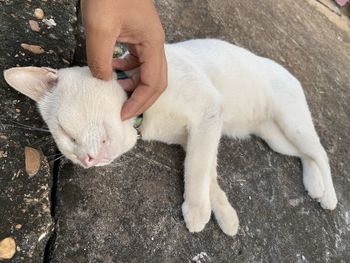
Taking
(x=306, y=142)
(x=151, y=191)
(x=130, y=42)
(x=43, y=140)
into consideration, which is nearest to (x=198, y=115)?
(x=151, y=191)

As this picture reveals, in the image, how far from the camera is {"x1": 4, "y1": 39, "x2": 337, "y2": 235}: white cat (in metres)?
1.98

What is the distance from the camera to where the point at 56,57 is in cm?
254

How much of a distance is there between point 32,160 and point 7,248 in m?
0.43

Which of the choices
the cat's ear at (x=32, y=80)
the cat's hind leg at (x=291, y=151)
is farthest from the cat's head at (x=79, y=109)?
the cat's hind leg at (x=291, y=151)

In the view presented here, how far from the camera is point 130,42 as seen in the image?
74.3 inches

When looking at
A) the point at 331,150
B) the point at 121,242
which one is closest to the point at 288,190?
the point at 331,150

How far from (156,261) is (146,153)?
616 mm

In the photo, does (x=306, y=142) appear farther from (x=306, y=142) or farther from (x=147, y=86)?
(x=147, y=86)

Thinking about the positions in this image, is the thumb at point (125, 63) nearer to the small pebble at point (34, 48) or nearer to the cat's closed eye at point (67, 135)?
the cat's closed eye at point (67, 135)

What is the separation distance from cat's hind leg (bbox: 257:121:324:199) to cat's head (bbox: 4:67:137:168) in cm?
120

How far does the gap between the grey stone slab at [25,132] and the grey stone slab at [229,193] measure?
11 centimetres

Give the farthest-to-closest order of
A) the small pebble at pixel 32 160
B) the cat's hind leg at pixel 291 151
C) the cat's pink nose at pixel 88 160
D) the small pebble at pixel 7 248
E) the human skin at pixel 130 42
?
1. the cat's hind leg at pixel 291 151
2. the small pebble at pixel 32 160
3. the cat's pink nose at pixel 88 160
4. the small pebble at pixel 7 248
5. the human skin at pixel 130 42

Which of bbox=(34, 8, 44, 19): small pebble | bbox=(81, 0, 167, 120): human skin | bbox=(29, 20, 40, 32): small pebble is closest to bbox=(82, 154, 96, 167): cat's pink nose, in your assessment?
bbox=(81, 0, 167, 120): human skin

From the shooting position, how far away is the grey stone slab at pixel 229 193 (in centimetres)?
212
